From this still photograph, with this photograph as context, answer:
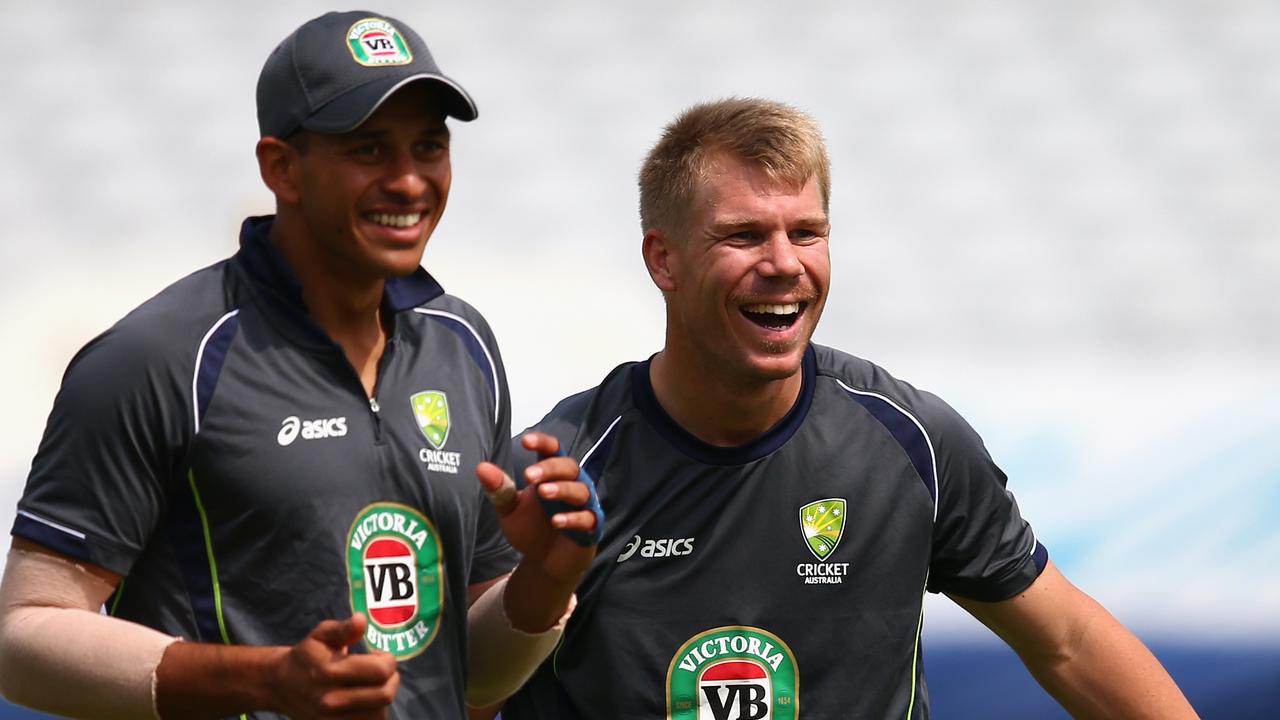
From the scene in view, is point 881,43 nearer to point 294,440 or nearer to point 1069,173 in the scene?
point 1069,173

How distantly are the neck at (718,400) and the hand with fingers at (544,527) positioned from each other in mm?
647

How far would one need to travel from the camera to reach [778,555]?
2857 millimetres

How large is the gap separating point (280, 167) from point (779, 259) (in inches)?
Answer: 37.1

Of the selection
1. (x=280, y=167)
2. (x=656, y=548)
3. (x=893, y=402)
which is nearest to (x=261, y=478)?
(x=280, y=167)

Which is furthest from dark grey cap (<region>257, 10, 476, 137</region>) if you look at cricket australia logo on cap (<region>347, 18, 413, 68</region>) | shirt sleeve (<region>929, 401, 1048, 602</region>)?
shirt sleeve (<region>929, 401, 1048, 602</region>)

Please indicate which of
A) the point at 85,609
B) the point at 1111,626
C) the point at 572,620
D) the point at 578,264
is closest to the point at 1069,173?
the point at 578,264

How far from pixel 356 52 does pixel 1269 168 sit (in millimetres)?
3936

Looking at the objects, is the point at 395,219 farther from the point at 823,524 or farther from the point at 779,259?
the point at 823,524

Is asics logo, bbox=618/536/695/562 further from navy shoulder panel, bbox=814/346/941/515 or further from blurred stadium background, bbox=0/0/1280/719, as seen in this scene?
blurred stadium background, bbox=0/0/1280/719

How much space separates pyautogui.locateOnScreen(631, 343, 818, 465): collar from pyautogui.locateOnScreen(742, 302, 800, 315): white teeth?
0.15m

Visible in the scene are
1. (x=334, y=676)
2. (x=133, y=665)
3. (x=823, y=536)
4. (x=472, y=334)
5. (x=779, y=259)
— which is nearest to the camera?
(x=334, y=676)

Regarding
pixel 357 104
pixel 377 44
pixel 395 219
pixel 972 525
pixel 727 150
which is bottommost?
pixel 972 525

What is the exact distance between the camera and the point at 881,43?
5.20 metres

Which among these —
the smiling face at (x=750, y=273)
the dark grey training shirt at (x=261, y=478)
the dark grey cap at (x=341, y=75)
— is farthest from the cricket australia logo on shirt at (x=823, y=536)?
the dark grey cap at (x=341, y=75)
